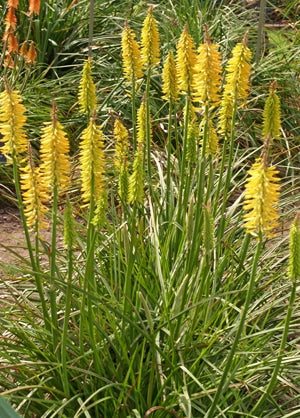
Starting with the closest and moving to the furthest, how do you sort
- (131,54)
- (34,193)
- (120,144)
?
(34,193), (120,144), (131,54)

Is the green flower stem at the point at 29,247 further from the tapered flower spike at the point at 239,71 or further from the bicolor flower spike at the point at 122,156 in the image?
the tapered flower spike at the point at 239,71

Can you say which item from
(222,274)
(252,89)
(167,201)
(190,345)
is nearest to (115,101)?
(252,89)

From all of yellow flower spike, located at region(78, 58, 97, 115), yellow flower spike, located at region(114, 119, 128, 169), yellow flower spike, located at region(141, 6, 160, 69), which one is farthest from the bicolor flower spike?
yellow flower spike, located at region(141, 6, 160, 69)

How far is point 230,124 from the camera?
12.2ft

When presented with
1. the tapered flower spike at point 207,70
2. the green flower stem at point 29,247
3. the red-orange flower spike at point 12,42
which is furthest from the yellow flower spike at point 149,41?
the red-orange flower spike at point 12,42

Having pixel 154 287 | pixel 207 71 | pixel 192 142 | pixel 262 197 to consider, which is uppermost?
pixel 207 71

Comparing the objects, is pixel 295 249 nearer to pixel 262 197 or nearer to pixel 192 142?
pixel 262 197

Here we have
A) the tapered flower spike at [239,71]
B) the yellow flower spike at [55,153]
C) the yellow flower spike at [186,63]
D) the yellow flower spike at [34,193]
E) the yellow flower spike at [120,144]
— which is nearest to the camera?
the yellow flower spike at [55,153]

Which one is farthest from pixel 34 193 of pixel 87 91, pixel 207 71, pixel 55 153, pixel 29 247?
pixel 207 71

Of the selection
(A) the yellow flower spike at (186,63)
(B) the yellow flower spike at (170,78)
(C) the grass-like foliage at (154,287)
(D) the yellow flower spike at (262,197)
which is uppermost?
(A) the yellow flower spike at (186,63)

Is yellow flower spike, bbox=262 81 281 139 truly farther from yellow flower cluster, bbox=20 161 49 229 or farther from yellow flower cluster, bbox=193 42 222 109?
yellow flower cluster, bbox=20 161 49 229

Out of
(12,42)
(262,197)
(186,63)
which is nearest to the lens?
(262,197)

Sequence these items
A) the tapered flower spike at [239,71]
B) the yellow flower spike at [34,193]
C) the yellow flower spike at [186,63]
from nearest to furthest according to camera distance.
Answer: the yellow flower spike at [34,193] → the tapered flower spike at [239,71] → the yellow flower spike at [186,63]

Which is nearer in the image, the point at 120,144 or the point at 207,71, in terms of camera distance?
the point at 207,71
